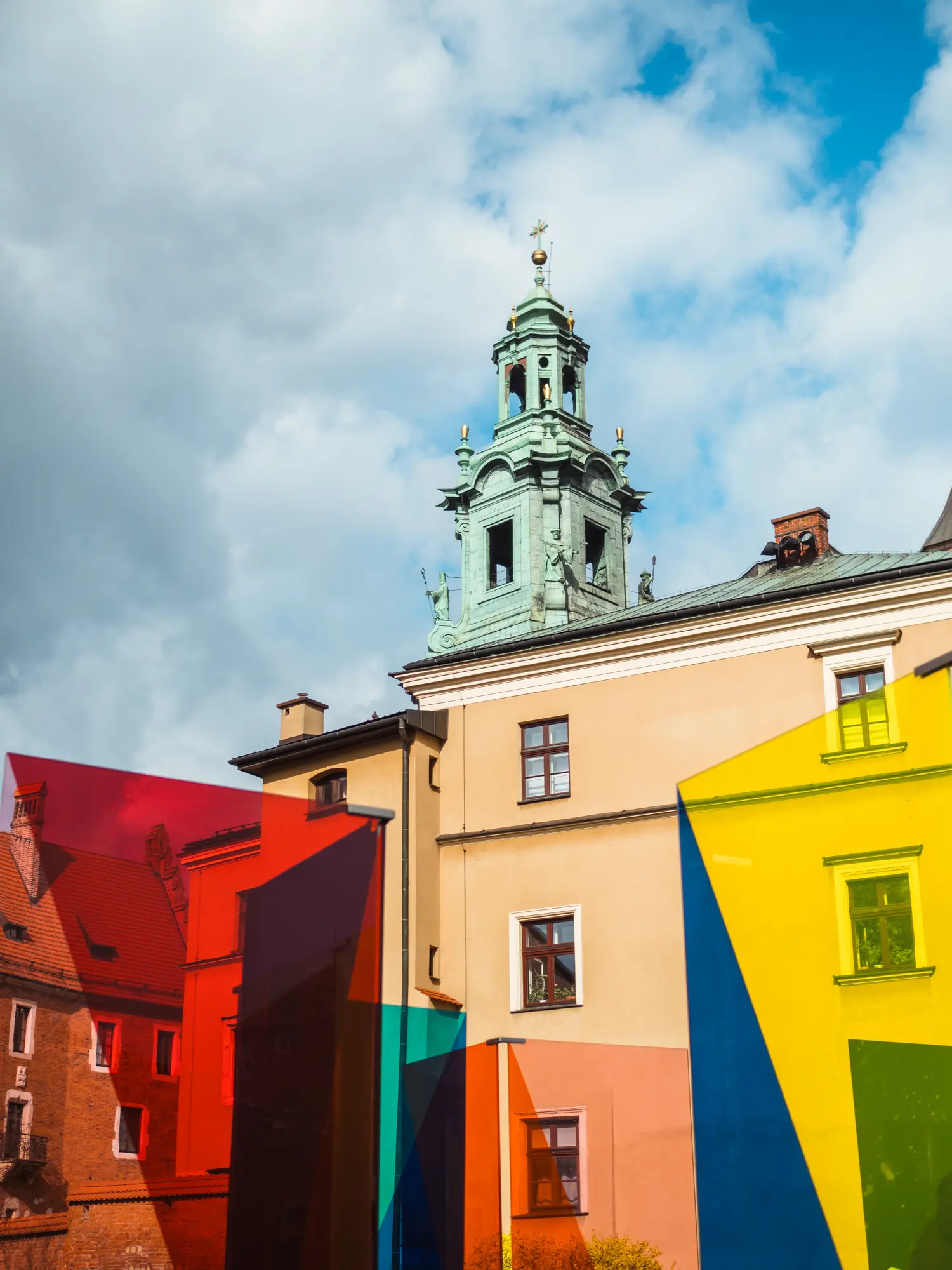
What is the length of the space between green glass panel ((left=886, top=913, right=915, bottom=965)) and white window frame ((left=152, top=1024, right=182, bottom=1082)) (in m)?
14.7

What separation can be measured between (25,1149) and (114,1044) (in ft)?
12.7

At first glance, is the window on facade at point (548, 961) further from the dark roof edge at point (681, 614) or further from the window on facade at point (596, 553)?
the window on facade at point (596, 553)

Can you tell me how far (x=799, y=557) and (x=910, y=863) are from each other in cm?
850

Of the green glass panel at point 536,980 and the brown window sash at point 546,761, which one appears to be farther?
the brown window sash at point 546,761

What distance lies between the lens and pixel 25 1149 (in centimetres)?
3372

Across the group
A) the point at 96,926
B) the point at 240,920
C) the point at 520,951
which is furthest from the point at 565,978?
the point at 96,926

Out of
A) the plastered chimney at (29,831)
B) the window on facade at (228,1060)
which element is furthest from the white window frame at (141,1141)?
the plastered chimney at (29,831)

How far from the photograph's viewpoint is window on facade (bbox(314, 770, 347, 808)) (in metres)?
31.1

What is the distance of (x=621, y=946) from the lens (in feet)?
89.1

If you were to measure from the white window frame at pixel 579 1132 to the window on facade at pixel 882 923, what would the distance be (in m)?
5.38

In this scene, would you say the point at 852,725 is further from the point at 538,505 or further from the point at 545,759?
the point at 538,505

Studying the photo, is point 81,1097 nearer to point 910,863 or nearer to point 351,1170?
point 351,1170

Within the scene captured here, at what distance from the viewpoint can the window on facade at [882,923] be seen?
24.7 m

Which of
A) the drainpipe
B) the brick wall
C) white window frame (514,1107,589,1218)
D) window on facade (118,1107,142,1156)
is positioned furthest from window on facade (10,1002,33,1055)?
white window frame (514,1107,589,1218)
